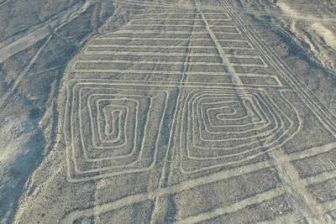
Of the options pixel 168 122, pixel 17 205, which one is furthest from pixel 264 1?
pixel 17 205

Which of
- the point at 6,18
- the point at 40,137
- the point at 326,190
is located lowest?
the point at 326,190

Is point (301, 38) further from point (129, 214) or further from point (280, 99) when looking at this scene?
point (129, 214)

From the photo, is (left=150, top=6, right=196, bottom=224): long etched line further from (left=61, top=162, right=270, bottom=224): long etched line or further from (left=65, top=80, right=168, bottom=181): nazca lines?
(left=65, top=80, right=168, bottom=181): nazca lines

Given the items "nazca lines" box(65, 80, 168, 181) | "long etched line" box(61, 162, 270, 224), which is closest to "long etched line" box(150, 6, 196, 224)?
"long etched line" box(61, 162, 270, 224)

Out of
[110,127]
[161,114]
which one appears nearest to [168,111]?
[161,114]

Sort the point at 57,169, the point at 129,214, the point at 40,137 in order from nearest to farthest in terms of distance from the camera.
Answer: the point at 129,214 → the point at 57,169 → the point at 40,137

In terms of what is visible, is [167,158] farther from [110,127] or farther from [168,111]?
[110,127]
